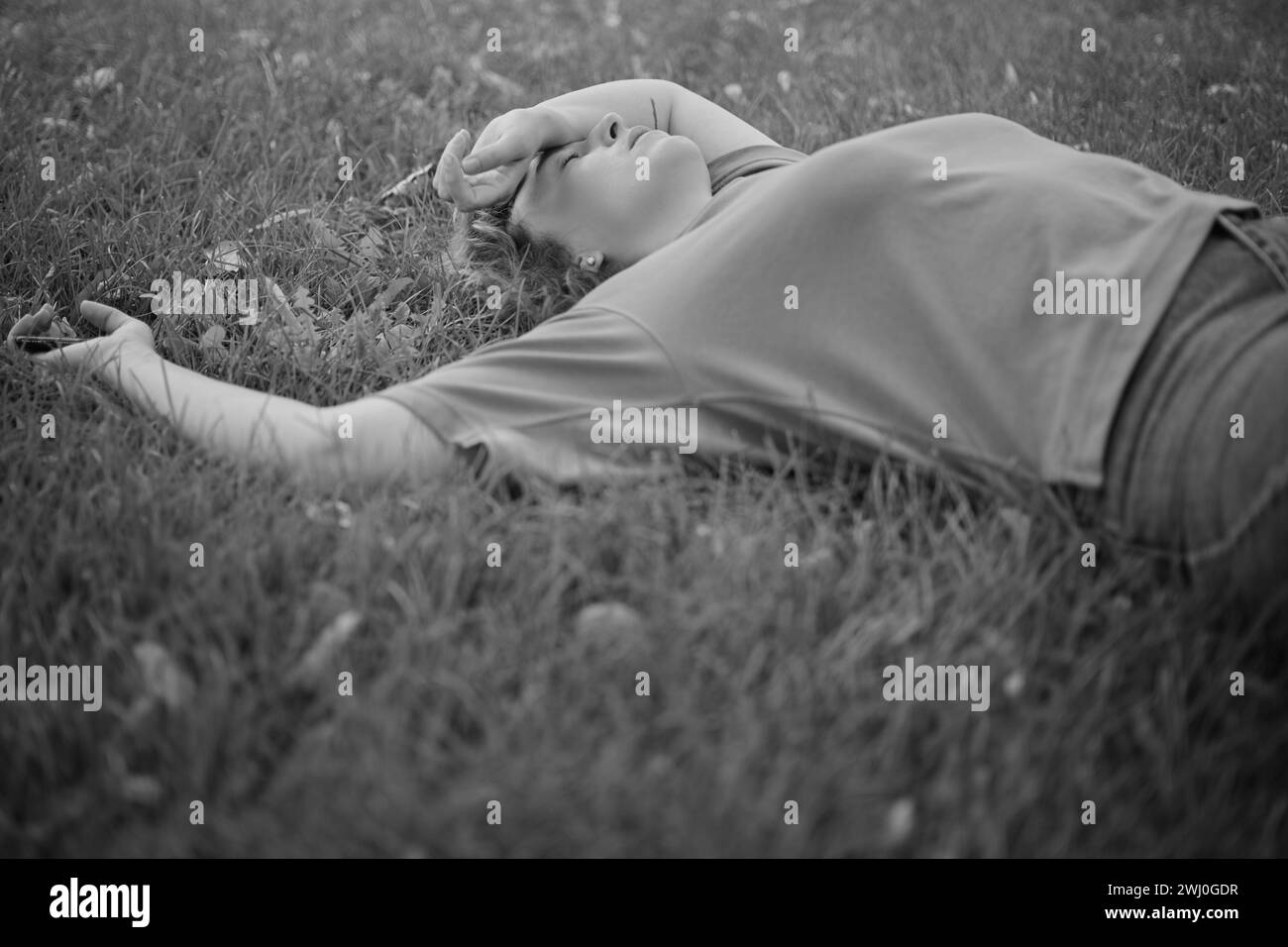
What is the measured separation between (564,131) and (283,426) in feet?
3.32

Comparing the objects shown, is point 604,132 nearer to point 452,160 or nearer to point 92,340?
point 452,160

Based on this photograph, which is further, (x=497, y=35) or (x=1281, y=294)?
(x=497, y=35)

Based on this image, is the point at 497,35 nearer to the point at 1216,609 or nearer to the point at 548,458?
the point at 548,458

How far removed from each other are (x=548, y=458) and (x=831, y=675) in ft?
2.05

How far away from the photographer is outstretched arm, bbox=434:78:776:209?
7.97 ft

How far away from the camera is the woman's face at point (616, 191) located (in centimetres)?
235

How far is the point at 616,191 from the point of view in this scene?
239 cm

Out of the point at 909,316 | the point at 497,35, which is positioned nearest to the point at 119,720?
the point at 909,316

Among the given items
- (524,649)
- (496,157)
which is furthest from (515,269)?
(524,649)

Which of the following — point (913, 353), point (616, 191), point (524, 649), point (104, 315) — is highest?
point (616, 191)

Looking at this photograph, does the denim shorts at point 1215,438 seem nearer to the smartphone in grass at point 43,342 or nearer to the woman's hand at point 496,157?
the woman's hand at point 496,157

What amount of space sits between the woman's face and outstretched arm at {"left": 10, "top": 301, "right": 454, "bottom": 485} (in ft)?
2.51

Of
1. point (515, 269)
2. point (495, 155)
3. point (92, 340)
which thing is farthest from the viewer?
point (515, 269)
